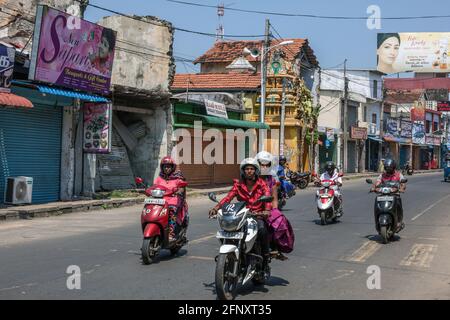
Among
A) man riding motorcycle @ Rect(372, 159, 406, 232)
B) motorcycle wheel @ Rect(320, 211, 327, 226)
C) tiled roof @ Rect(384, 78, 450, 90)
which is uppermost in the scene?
tiled roof @ Rect(384, 78, 450, 90)

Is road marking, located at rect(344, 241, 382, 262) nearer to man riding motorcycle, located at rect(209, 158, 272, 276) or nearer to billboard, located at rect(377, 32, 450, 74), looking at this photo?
man riding motorcycle, located at rect(209, 158, 272, 276)

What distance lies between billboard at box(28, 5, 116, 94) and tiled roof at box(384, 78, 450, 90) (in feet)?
237

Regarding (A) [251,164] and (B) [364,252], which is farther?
(B) [364,252]

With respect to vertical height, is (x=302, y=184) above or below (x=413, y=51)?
below

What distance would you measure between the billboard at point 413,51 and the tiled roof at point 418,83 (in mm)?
37536

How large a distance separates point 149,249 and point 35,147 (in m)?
10.3

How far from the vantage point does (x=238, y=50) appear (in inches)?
1743

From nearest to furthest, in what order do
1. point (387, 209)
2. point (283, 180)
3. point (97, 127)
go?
point (387, 209)
point (283, 180)
point (97, 127)


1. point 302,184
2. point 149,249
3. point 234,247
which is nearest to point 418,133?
Result: point 302,184

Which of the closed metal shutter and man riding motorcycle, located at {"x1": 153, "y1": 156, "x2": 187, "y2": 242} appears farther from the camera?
the closed metal shutter

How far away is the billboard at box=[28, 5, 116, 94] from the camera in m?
16.0

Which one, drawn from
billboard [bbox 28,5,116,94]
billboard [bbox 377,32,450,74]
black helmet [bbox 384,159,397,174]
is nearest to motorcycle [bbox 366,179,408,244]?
black helmet [bbox 384,159,397,174]

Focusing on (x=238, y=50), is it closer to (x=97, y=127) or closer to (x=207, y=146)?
(x=207, y=146)

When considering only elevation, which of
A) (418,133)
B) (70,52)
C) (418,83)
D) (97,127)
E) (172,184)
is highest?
(418,83)
